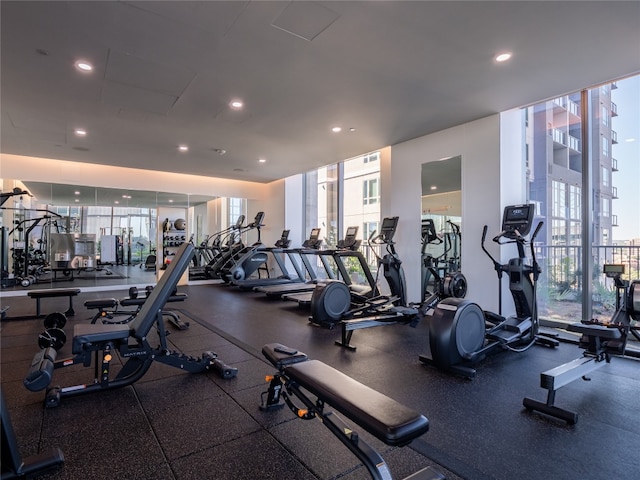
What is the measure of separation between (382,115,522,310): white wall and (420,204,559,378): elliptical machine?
86 centimetres

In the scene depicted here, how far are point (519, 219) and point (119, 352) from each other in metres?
3.92

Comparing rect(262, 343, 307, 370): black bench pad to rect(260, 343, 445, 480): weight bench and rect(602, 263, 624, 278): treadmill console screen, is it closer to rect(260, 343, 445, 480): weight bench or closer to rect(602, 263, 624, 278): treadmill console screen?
rect(260, 343, 445, 480): weight bench

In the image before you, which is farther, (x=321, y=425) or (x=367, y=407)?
(x=321, y=425)

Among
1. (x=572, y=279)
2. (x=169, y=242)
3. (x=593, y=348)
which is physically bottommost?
(x=593, y=348)

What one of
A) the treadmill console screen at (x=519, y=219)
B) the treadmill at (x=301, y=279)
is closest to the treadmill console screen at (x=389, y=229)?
the treadmill at (x=301, y=279)

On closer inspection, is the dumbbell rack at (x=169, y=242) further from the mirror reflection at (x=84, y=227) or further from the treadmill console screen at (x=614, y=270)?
the treadmill console screen at (x=614, y=270)

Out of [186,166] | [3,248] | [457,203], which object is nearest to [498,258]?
[457,203]

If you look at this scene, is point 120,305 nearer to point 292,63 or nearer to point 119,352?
point 119,352

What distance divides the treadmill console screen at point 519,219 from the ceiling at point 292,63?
1.40 m

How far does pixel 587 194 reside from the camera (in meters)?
4.26

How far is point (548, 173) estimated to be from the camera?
474 centimetres

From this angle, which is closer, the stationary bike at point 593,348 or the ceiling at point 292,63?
the stationary bike at point 593,348

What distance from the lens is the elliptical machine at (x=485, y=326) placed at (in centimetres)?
297

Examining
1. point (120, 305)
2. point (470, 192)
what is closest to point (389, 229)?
point (470, 192)
